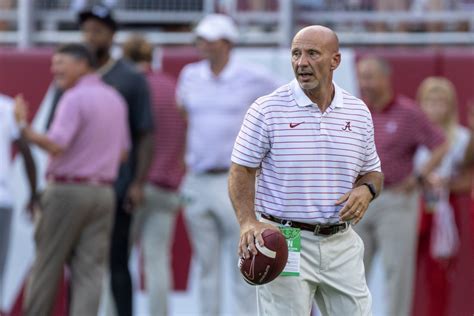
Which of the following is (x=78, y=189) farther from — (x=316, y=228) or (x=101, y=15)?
(x=316, y=228)

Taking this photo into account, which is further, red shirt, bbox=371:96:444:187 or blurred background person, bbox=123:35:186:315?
blurred background person, bbox=123:35:186:315

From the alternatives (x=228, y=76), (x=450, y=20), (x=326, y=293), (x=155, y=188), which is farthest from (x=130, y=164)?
(x=326, y=293)

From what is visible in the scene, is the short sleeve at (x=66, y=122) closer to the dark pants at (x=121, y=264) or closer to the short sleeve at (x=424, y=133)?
the dark pants at (x=121, y=264)

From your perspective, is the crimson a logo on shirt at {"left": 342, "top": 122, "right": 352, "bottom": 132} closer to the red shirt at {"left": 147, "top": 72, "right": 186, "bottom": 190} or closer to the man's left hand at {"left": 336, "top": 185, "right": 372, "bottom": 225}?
the man's left hand at {"left": 336, "top": 185, "right": 372, "bottom": 225}

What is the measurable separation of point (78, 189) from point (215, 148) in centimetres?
128

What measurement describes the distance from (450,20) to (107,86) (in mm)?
2964

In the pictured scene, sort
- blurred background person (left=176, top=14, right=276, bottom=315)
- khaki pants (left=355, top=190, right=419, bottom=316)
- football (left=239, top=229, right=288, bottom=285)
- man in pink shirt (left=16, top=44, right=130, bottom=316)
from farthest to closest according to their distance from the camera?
1. blurred background person (left=176, top=14, right=276, bottom=315)
2. khaki pants (left=355, top=190, right=419, bottom=316)
3. man in pink shirt (left=16, top=44, right=130, bottom=316)
4. football (left=239, top=229, right=288, bottom=285)

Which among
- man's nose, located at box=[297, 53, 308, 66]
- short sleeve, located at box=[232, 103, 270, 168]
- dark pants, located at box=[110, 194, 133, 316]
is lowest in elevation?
dark pants, located at box=[110, 194, 133, 316]

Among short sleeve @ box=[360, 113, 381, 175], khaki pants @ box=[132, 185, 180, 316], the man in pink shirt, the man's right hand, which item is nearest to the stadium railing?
khaki pants @ box=[132, 185, 180, 316]

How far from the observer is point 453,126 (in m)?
9.59

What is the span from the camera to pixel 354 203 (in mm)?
5359

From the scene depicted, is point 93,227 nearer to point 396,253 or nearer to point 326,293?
point 396,253

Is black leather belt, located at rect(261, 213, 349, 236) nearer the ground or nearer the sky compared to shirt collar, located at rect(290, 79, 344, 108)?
nearer the ground

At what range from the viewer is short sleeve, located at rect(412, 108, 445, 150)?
903 centimetres
